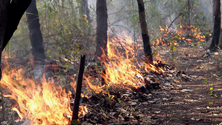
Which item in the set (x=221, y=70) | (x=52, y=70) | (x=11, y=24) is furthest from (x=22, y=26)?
(x=221, y=70)

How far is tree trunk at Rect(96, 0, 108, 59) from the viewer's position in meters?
5.89

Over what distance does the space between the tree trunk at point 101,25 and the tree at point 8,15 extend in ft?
13.3

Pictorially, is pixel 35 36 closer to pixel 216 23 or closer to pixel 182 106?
pixel 182 106

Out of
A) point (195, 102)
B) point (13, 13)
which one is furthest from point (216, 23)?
point (13, 13)

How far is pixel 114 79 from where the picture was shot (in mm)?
3729

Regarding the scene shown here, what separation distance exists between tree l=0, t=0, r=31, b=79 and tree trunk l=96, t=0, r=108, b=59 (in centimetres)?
405

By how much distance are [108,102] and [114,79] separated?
30.4 inches

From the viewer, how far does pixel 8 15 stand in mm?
2002

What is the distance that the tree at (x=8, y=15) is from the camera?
1.89 meters

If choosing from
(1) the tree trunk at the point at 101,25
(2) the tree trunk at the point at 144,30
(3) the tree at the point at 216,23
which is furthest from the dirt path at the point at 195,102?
(1) the tree trunk at the point at 101,25

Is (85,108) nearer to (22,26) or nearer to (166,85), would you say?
(166,85)

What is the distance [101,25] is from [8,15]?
167 inches

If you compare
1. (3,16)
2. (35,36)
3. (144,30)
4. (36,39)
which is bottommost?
(3,16)

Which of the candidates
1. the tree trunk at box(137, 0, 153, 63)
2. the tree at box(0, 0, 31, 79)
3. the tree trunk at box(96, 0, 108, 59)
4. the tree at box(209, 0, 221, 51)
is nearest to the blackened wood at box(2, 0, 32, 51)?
the tree at box(0, 0, 31, 79)
